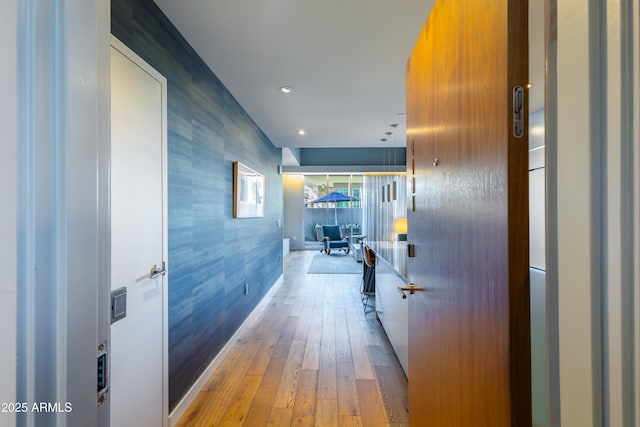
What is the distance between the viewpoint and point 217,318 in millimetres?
2441

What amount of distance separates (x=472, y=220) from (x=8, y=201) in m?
0.93

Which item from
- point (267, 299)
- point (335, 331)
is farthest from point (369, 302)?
point (267, 299)

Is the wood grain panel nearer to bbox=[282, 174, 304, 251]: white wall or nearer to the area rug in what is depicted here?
the area rug

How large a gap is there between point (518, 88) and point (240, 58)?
2034 mm

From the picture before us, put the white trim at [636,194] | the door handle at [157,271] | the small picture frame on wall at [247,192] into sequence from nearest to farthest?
1. the white trim at [636,194]
2. the door handle at [157,271]
3. the small picture frame on wall at [247,192]

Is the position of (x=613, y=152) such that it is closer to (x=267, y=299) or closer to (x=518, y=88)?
(x=518, y=88)

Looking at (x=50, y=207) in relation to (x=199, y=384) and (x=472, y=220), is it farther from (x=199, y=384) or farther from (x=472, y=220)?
(x=199, y=384)

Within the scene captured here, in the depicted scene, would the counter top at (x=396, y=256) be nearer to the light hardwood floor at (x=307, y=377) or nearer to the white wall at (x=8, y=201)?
the light hardwood floor at (x=307, y=377)

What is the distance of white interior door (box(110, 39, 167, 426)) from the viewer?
129 cm

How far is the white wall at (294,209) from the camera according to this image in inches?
364

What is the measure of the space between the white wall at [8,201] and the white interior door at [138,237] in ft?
3.11

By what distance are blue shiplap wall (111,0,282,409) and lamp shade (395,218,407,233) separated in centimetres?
236

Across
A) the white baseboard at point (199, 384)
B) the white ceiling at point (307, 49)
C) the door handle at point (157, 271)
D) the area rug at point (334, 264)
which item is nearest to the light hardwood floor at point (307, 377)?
the white baseboard at point (199, 384)

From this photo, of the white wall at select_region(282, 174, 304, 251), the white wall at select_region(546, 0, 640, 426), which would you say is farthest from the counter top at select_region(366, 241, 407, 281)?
the white wall at select_region(282, 174, 304, 251)
